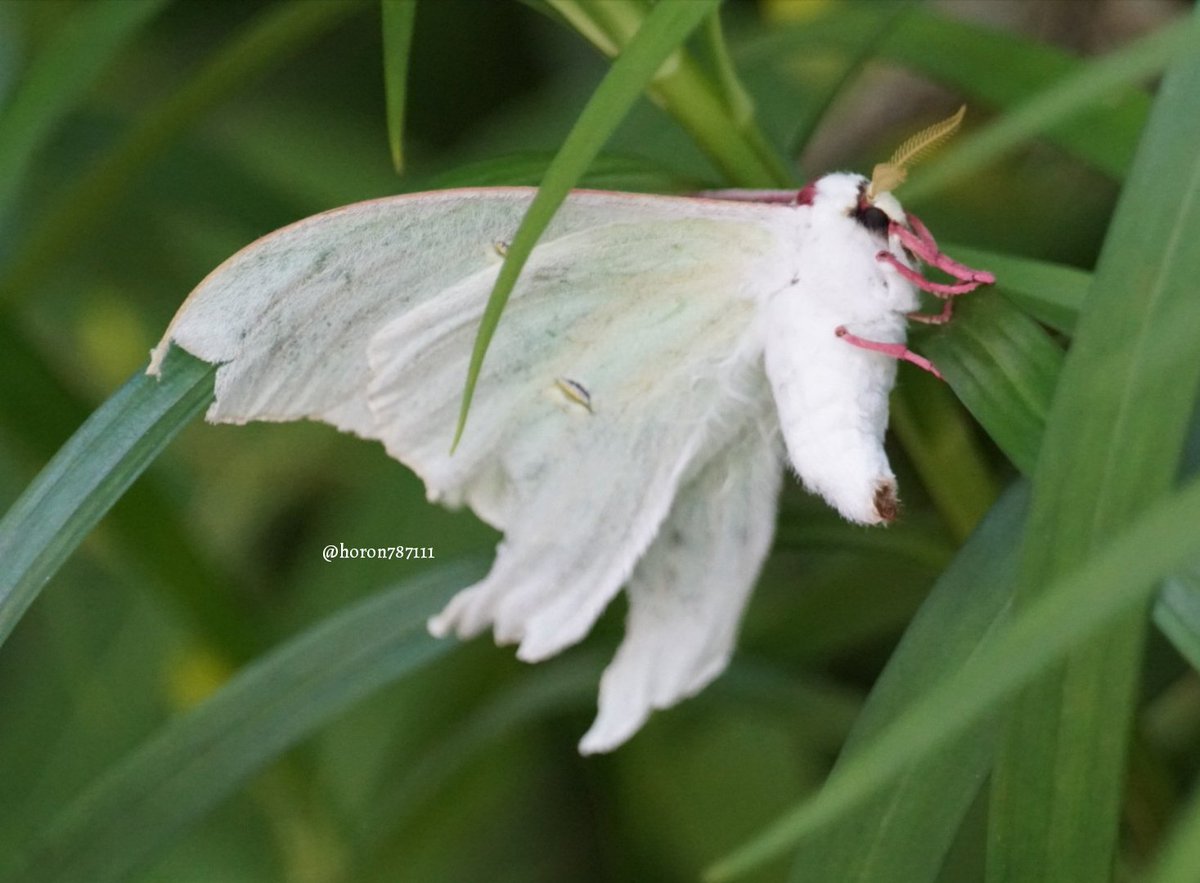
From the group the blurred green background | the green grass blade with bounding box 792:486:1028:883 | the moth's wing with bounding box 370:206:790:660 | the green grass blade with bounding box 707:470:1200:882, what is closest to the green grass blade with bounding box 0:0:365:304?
the blurred green background

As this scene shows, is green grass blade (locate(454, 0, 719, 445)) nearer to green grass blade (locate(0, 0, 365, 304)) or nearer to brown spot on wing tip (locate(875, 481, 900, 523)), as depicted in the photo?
brown spot on wing tip (locate(875, 481, 900, 523))

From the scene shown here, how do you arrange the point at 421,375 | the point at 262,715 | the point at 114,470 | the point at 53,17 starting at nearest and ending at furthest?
the point at 114,470 → the point at 421,375 → the point at 262,715 → the point at 53,17

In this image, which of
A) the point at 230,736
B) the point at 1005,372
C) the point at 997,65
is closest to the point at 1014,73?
the point at 997,65

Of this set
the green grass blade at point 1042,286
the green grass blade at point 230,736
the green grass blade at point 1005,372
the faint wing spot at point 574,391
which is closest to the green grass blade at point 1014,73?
the green grass blade at point 1042,286

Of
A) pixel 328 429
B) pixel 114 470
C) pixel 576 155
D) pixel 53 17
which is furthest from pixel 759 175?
pixel 53 17

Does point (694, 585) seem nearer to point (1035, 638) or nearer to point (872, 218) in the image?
point (872, 218)

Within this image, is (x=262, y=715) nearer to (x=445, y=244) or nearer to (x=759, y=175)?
(x=445, y=244)

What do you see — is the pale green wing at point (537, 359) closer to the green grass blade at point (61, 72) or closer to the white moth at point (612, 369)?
the white moth at point (612, 369)
